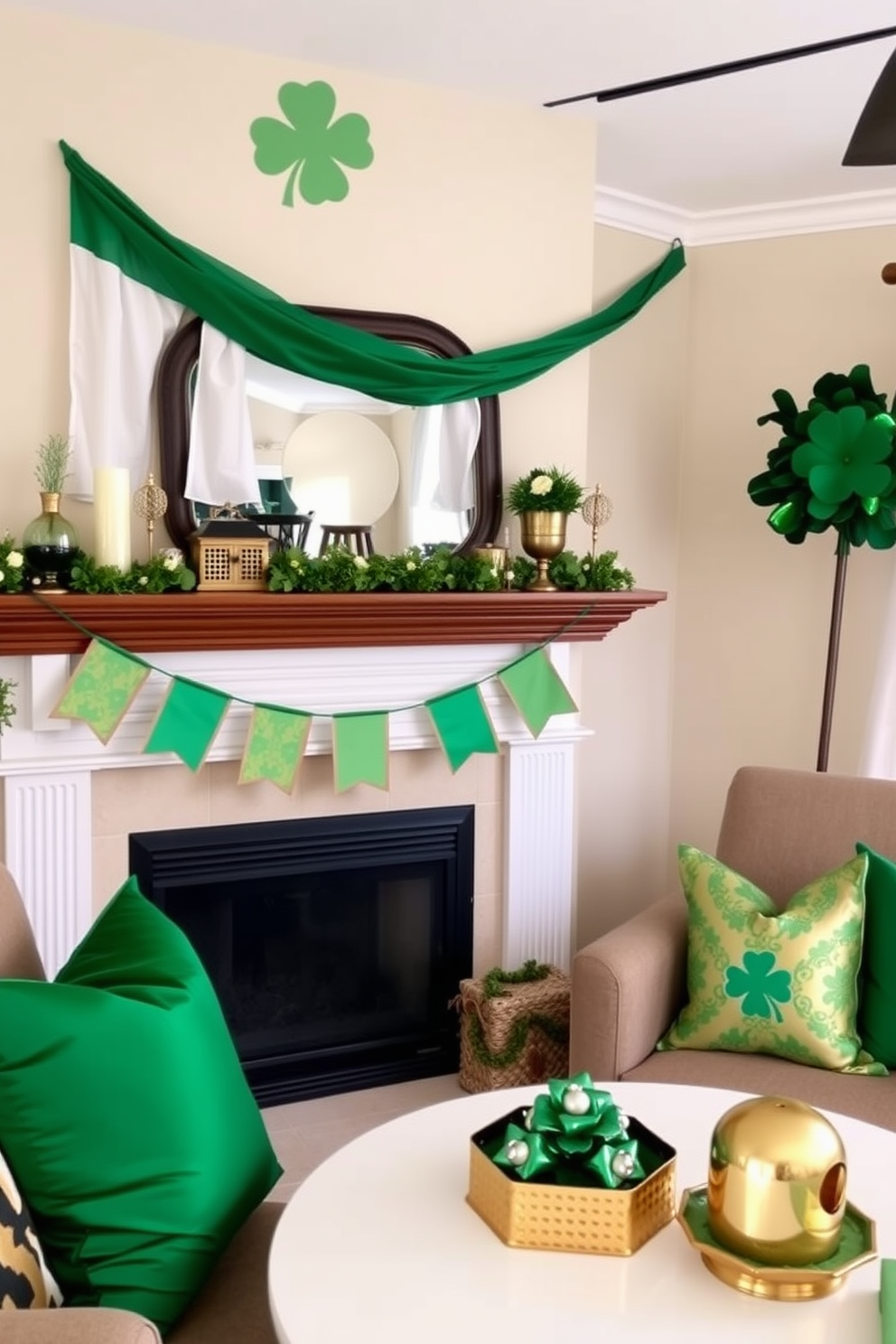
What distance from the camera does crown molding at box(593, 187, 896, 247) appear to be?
3678 millimetres

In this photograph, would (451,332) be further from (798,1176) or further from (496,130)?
(798,1176)

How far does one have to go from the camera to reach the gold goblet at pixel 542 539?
313 centimetres

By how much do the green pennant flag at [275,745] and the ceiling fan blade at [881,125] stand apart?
1.77 m

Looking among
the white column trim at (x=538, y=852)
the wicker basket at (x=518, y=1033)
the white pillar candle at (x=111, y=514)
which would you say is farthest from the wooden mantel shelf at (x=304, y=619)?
the wicker basket at (x=518, y=1033)

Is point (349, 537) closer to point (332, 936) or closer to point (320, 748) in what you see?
point (320, 748)

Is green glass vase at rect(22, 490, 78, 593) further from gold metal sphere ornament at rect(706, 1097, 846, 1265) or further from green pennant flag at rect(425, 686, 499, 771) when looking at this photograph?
gold metal sphere ornament at rect(706, 1097, 846, 1265)

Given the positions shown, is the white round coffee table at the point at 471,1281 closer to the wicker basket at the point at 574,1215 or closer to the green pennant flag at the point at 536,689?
the wicker basket at the point at 574,1215

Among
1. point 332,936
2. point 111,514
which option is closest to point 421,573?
point 111,514

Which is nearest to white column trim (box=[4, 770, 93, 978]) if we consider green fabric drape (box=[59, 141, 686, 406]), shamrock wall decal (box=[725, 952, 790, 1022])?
green fabric drape (box=[59, 141, 686, 406])

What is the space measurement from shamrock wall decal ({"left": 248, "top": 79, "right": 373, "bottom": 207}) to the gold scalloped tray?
7.72 ft

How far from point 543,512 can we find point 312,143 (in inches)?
39.1

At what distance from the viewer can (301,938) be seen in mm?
3221

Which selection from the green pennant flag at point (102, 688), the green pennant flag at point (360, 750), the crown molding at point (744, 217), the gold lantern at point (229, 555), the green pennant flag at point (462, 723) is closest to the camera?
the green pennant flag at point (102, 688)

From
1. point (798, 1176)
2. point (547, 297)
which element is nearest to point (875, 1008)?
point (798, 1176)
